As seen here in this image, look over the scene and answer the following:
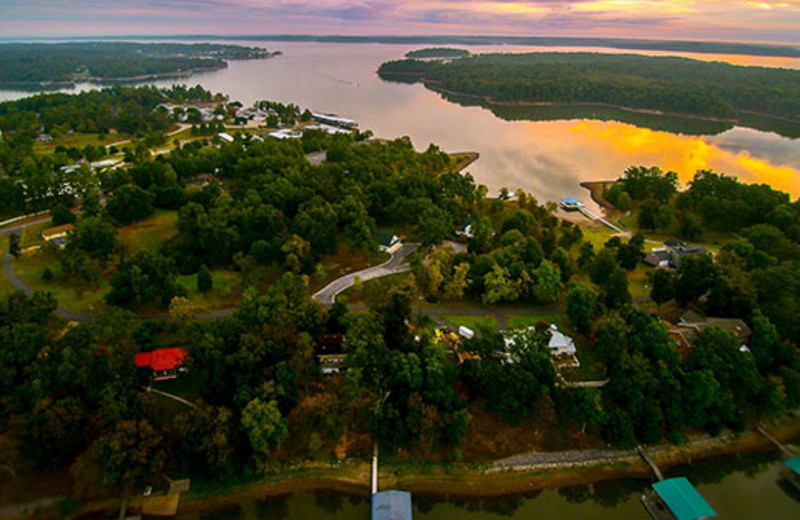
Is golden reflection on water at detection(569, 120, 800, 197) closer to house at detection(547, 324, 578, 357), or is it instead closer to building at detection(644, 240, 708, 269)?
building at detection(644, 240, 708, 269)

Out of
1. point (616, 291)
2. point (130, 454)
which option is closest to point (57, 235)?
point (130, 454)

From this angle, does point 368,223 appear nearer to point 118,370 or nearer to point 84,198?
point 118,370

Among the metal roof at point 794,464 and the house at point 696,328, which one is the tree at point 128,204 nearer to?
the house at point 696,328

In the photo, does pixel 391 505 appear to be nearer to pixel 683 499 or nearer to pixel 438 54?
pixel 683 499

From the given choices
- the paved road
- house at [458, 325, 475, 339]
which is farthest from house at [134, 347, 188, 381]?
house at [458, 325, 475, 339]

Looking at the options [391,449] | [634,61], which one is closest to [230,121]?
[391,449]

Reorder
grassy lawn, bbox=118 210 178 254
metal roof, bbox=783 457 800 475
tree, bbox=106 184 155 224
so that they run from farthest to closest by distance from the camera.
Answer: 1. tree, bbox=106 184 155 224
2. grassy lawn, bbox=118 210 178 254
3. metal roof, bbox=783 457 800 475

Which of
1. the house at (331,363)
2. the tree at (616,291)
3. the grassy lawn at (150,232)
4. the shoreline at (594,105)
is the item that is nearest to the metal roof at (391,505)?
the house at (331,363)
